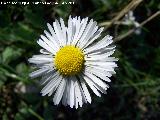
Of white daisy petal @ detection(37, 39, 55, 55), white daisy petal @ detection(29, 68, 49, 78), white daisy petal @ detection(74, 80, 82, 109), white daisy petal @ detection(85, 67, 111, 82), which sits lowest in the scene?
white daisy petal @ detection(74, 80, 82, 109)

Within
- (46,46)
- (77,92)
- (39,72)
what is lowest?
(77,92)

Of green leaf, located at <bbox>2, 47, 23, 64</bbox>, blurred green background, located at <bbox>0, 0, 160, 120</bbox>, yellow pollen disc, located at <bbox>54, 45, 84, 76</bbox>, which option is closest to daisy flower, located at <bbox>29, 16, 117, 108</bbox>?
yellow pollen disc, located at <bbox>54, 45, 84, 76</bbox>

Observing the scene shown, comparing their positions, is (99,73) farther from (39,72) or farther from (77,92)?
(39,72)

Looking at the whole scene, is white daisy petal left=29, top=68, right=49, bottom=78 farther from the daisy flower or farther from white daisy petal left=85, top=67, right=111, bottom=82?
white daisy petal left=85, top=67, right=111, bottom=82

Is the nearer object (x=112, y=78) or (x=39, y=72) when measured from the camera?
(x=39, y=72)

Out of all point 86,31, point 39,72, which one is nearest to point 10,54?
point 39,72

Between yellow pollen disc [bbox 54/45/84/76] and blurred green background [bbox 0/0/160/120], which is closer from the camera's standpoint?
yellow pollen disc [bbox 54/45/84/76]

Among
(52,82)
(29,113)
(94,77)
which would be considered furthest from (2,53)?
(94,77)
